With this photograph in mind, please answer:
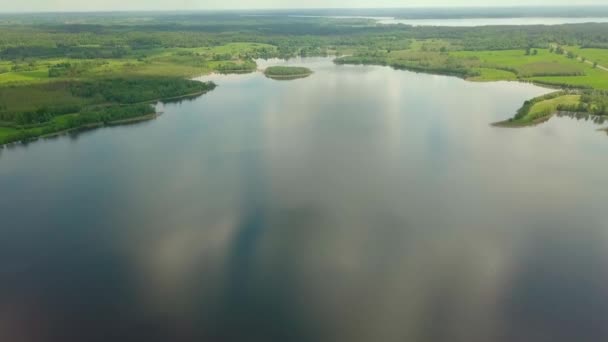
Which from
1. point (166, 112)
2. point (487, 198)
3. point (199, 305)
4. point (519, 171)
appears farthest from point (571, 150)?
point (166, 112)

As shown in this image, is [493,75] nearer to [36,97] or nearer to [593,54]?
[593,54]

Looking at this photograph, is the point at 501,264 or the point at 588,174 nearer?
the point at 501,264

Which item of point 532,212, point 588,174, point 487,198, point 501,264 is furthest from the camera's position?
point 588,174

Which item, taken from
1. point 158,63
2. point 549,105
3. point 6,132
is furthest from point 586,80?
point 6,132

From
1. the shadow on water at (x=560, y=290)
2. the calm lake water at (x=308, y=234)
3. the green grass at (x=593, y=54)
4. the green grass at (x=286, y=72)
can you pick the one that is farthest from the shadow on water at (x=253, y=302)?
the green grass at (x=593, y=54)

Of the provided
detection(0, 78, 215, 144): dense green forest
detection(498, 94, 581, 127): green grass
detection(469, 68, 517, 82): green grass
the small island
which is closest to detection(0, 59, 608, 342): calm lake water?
detection(498, 94, 581, 127): green grass

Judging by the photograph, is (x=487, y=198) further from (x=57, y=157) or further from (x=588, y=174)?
(x=57, y=157)

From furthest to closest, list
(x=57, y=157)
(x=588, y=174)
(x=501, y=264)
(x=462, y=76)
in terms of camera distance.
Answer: (x=462, y=76)
(x=57, y=157)
(x=588, y=174)
(x=501, y=264)
